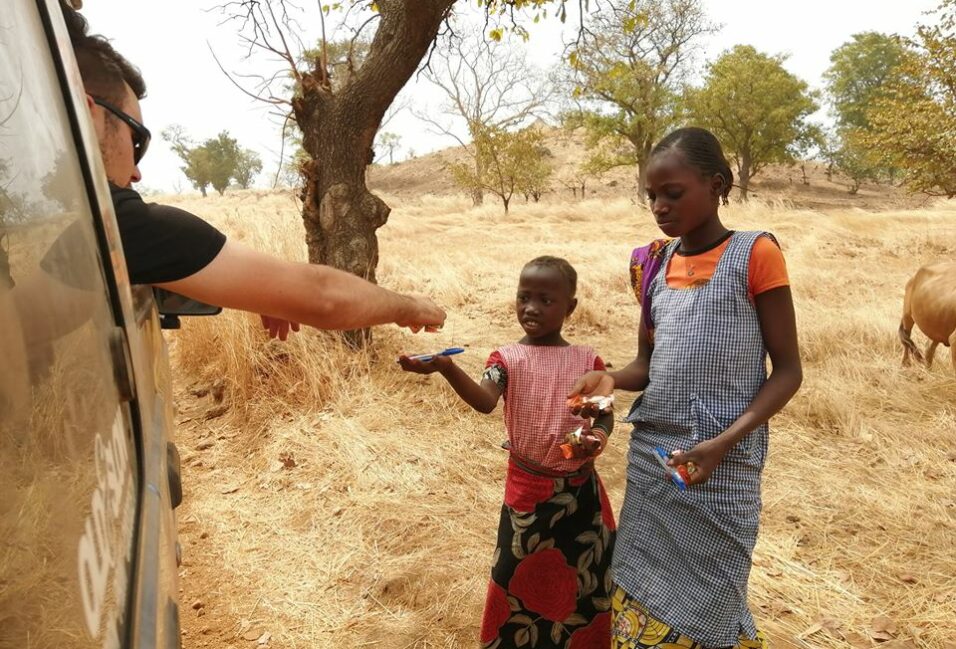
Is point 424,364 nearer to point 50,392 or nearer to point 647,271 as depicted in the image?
point 647,271

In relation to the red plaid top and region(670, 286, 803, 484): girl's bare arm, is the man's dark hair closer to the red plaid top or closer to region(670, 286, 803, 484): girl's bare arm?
the red plaid top

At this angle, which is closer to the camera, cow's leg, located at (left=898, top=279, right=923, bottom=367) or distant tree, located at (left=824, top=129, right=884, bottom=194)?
cow's leg, located at (left=898, top=279, right=923, bottom=367)

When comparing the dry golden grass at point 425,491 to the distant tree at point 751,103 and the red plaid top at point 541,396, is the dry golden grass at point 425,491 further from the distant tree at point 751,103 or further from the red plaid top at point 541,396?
the distant tree at point 751,103

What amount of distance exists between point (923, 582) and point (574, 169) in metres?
43.5

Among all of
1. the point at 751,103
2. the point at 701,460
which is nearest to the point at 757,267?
the point at 701,460

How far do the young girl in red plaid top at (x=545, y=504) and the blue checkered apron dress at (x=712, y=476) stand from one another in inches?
14.5

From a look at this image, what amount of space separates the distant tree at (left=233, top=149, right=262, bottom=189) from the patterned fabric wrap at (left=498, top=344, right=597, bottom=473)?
46812 millimetres

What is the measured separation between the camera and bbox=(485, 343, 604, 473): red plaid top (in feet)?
6.49

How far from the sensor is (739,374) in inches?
62.1

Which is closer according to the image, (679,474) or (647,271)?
(679,474)

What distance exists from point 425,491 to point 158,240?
253 cm

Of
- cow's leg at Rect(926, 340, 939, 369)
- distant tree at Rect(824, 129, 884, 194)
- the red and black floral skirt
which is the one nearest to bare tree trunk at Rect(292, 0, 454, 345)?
the red and black floral skirt

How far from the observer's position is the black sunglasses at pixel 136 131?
1.70 metres

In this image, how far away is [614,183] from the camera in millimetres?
39656
